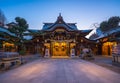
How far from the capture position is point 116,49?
12828 mm

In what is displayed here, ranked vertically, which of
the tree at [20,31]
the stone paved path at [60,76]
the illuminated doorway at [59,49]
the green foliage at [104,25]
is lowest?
the stone paved path at [60,76]

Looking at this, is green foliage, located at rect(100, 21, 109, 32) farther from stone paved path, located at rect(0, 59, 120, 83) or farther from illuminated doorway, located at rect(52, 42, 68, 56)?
stone paved path, located at rect(0, 59, 120, 83)

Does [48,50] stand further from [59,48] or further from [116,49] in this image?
[116,49]

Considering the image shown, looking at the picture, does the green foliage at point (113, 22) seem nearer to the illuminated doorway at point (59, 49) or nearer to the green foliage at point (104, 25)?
the green foliage at point (104, 25)

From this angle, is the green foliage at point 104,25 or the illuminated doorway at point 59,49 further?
the green foliage at point 104,25

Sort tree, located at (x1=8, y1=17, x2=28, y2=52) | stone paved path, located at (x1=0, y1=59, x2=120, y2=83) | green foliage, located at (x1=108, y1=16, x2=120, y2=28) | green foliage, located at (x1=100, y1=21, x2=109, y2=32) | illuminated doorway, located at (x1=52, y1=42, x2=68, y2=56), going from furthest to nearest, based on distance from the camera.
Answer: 1. green foliage, located at (x1=108, y1=16, x2=120, y2=28)
2. green foliage, located at (x1=100, y1=21, x2=109, y2=32)
3. illuminated doorway, located at (x1=52, y1=42, x2=68, y2=56)
4. tree, located at (x1=8, y1=17, x2=28, y2=52)
5. stone paved path, located at (x1=0, y1=59, x2=120, y2=83)

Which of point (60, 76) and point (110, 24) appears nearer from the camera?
point (60, 76)

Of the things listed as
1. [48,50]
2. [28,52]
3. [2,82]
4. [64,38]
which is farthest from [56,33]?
[2,82]

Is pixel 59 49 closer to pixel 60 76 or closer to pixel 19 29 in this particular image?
pixel 19 29

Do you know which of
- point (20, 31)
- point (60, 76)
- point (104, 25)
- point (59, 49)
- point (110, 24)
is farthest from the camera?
point (110, 24)

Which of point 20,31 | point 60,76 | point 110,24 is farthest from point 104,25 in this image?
point 60,76

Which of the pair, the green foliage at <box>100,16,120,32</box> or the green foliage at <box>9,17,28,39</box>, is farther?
the green foliage at <box>100,16,120,32</box>

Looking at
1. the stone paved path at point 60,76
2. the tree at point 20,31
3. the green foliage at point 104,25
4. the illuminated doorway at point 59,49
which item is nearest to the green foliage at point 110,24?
the green foliage at point 104,25

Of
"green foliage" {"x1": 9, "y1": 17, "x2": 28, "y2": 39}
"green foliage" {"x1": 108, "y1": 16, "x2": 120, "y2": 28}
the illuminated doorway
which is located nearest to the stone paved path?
"green foliage" {"x1": 9, "y1": 17, "x2": 28, "y2": 39}
